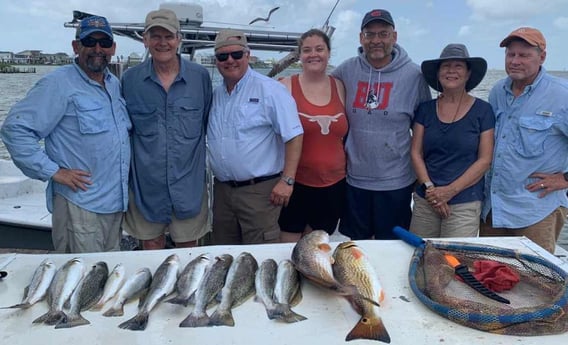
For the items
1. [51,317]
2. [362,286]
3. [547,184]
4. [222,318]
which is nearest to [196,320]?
[222,318]

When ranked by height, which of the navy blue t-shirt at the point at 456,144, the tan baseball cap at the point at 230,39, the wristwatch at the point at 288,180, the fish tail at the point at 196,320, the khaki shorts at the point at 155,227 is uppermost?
the tan baseball cap at the point at 230,39

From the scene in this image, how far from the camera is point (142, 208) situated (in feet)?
11.0

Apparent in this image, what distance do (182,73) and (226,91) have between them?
13.6 inches

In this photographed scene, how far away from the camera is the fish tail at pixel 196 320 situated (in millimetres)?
1917

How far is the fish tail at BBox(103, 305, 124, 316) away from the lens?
6.61 feet

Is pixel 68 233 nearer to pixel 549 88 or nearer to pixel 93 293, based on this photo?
pixel 93 293

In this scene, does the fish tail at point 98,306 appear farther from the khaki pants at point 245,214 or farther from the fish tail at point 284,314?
the khaki pants at point 245,214

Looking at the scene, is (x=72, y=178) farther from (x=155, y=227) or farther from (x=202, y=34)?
(x=202, y=34)

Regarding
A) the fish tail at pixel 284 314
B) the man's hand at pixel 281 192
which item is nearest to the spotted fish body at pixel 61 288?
the fish tail at pixel 284 314

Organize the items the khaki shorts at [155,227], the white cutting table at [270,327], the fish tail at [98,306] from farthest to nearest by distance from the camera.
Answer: the khaki shorts at [155,227]
the fish tail at [98,306]
the white cutting table at [270,327]

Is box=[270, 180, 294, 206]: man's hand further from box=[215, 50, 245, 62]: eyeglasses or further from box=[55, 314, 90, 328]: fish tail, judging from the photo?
box=[55, 314, 90, 328]: fish tail

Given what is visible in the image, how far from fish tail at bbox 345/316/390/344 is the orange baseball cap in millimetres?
2366

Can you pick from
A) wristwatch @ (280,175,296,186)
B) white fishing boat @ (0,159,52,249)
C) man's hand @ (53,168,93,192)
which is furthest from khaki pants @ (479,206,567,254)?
white fishing boat @ (0,159,52,249)

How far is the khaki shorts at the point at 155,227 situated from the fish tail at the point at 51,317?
145cm
